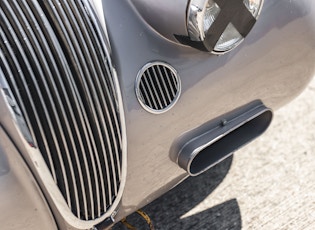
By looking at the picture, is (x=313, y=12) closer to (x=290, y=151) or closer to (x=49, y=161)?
(x=290, y=151)

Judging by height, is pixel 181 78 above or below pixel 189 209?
above

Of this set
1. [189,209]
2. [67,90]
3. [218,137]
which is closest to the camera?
[67,90]

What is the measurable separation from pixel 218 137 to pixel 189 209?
24.2 inches

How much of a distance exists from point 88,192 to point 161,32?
1.99ft

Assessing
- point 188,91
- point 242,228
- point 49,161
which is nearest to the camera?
point 49,161

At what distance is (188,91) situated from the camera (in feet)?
6.07

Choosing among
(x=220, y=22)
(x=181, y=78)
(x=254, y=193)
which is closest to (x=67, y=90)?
(x=181, y=78)

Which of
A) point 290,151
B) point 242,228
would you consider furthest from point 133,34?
point 290,151

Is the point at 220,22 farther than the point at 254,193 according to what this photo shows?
No

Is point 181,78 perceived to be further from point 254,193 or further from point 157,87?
point 254,193

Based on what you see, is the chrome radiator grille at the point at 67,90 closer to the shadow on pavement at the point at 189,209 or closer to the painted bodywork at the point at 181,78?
the painted bodywork at the point at 181,78

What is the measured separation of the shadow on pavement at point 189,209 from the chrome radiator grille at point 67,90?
30.4 inches

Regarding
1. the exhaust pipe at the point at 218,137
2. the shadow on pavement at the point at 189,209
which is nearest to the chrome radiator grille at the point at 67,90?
the exhaust pipe at the point at 218,137

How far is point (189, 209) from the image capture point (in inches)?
97.8
